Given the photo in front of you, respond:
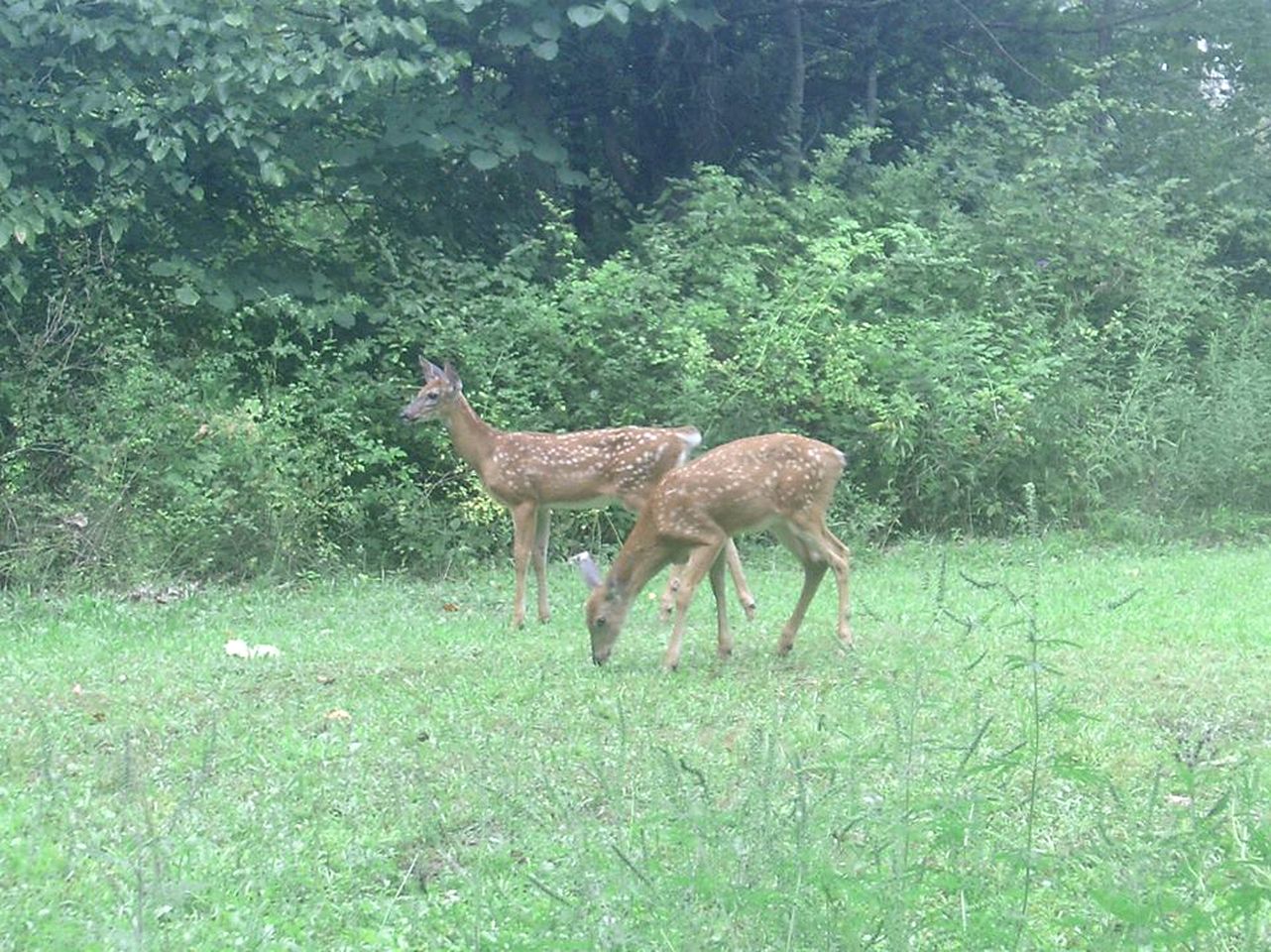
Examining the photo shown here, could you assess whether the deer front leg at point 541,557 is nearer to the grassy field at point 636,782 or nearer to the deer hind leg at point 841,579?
the grassy field at point 636,782

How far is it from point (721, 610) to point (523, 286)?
21.3 feet

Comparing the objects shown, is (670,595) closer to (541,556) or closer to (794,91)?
(541,556)

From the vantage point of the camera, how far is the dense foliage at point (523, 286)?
12.8 metres

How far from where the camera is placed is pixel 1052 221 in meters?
16.6

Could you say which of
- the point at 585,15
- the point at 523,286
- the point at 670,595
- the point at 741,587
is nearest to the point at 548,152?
the point at 585,15

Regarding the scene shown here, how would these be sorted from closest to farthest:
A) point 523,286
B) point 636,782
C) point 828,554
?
point 636,782 → point 828,554 → point 523,286

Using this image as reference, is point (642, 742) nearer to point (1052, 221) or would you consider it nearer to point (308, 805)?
point (308, 805)

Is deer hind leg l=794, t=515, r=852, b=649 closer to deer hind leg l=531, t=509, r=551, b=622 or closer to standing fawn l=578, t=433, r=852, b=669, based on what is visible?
standing fawn l=578, t=433, r=852, b=669

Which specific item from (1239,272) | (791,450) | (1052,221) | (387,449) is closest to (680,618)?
(791,450)

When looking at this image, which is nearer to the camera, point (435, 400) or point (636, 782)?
point (636, 782)

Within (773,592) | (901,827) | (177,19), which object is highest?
(177,19)

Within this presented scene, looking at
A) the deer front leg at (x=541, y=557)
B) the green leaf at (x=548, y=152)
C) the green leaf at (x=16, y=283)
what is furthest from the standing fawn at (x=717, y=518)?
the green leaf at (x=548, y=152)

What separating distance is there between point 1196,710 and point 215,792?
3995 mm

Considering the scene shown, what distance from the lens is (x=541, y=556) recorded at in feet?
36.1
